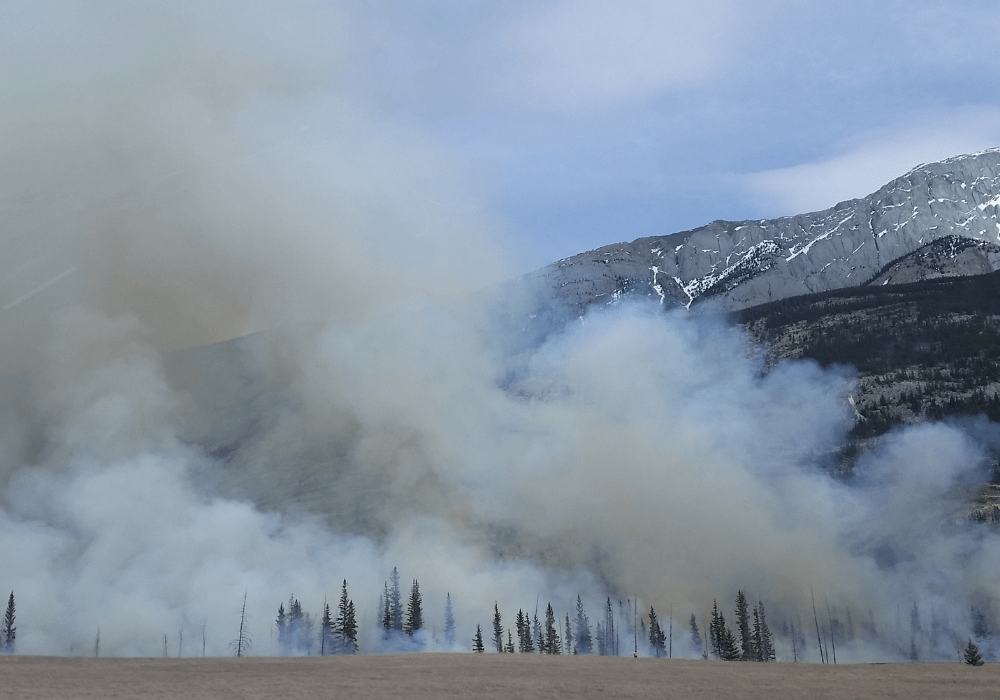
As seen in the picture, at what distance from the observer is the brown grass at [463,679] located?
227 ft

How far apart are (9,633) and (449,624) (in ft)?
219

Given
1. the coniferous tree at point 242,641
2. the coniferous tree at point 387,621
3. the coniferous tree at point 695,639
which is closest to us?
the coniferous tree at point 242,641

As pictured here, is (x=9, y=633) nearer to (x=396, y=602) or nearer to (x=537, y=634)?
(x=396, y=602)

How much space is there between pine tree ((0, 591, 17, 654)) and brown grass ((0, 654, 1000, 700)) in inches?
2796

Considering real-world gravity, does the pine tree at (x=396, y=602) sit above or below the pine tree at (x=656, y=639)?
above

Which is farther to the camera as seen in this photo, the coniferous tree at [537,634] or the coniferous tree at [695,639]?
the coniferous tree at [695,639]


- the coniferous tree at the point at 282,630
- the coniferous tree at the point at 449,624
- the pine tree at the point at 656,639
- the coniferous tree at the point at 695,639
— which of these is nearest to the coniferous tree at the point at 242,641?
the coniferous tree at the point at 282,630

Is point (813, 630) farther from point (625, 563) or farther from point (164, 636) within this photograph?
point (164, 636)

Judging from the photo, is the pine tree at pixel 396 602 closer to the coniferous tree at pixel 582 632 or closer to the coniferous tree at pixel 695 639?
the coniferous tree at pixel 582 632

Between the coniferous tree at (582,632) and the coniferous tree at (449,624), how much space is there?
69.4 ft

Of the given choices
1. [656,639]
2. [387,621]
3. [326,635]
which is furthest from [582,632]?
[326,635]

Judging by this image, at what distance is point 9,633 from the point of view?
489 ft

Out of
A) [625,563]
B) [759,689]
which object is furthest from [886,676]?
[625,563]

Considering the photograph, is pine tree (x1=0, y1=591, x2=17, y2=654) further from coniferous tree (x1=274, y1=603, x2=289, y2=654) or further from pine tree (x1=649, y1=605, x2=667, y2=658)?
pine tree (x1=649, y1=605, x2=667, y2=658)
